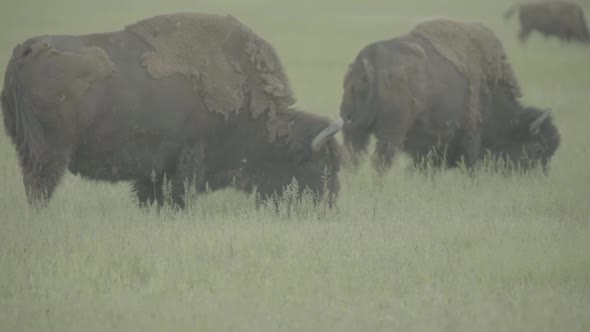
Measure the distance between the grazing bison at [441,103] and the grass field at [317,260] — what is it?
0.60 m

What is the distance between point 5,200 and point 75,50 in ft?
6.41

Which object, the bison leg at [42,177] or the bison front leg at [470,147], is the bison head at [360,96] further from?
the bison leg at [42,177]

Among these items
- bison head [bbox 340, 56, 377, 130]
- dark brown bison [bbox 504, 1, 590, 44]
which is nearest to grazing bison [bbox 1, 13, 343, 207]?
bison head [bbox 340, 56, 377, 130]

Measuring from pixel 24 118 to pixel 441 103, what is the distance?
5.75 m

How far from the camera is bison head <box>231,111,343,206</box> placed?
8094 millimetres

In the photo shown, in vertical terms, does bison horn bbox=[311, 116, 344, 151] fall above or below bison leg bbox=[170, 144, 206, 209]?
above

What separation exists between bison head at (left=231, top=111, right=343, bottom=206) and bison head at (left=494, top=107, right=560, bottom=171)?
3.92m

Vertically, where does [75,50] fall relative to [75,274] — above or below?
above

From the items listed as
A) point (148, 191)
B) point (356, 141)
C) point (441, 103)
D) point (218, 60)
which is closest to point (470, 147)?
point (441, 103)

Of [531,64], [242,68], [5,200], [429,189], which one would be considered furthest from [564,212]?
[531,64]

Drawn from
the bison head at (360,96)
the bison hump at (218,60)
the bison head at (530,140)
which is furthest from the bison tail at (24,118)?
the bison head at (530,140)

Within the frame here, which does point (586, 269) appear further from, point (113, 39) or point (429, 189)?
point (113, 39)

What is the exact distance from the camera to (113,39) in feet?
26.2

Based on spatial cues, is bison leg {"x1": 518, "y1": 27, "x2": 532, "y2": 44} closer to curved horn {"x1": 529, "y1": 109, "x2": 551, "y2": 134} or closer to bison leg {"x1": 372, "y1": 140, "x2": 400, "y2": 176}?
curved horn {"x1": 529, "y1": 109, "x2": 551, "y2": 134}
